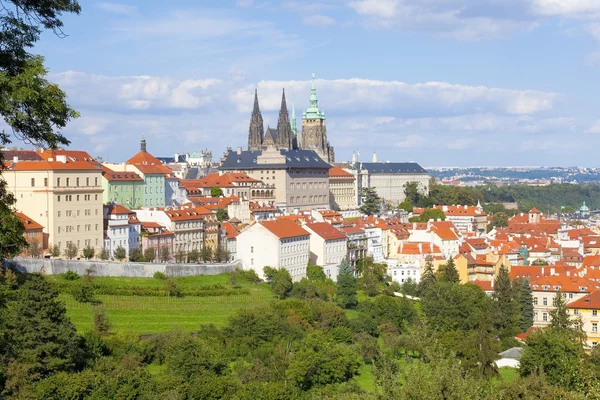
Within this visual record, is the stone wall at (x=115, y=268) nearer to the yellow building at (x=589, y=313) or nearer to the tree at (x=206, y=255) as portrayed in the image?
the tree at (x=206, y=255)

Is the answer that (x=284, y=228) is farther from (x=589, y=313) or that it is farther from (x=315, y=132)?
(x=315, y=132)

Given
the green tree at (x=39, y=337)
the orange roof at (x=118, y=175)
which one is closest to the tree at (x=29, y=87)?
the green tree at (x=39, y=337)

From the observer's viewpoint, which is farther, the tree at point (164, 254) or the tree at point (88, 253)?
the tree at point (164, 254)

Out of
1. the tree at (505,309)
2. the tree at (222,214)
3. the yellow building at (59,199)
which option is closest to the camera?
the tree at (505,309)

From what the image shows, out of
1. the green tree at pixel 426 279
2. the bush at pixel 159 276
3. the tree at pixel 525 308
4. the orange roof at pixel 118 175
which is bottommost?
the tree at pixel 525 308

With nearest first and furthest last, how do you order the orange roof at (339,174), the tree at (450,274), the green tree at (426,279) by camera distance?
the green tree at (426,279) < the tree at (450,274) < the orange roof at (339,174)

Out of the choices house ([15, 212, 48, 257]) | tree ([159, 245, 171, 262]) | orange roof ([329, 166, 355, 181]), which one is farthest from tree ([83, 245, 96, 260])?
orange roof ([329, 166, 355, 181])

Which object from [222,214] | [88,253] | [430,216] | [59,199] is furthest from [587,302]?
[430,216]

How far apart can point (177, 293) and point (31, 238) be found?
1071 cm

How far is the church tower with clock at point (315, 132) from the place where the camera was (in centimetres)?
16798

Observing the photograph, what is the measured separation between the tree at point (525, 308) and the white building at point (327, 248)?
16614 mm

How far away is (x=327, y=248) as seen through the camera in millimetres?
81812

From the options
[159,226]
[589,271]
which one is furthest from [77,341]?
[589,271]

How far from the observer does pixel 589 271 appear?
79875 millimetres
